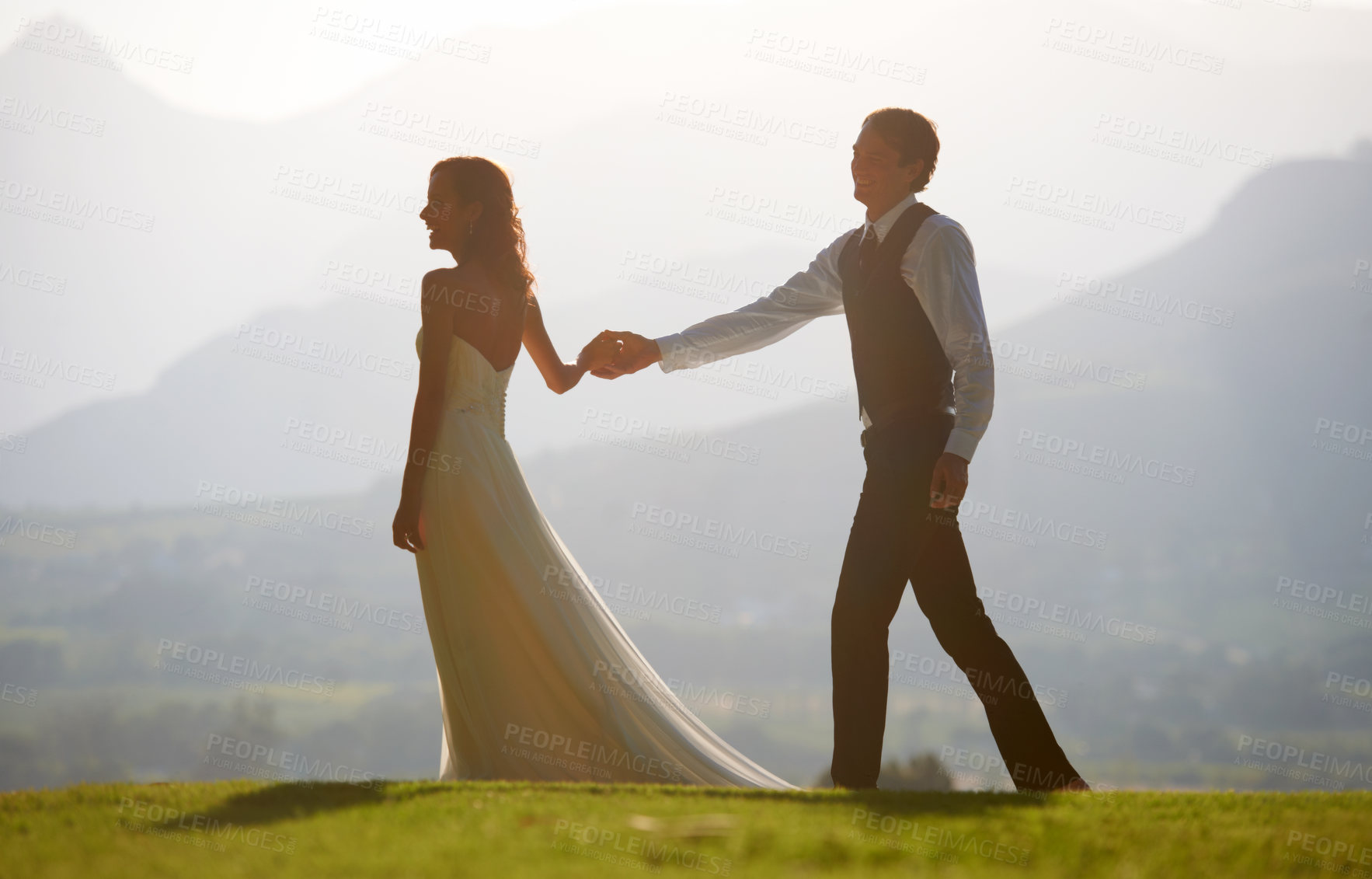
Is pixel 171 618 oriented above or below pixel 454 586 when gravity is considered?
below

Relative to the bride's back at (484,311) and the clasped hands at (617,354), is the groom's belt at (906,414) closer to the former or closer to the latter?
the clasped hands at (617,354)

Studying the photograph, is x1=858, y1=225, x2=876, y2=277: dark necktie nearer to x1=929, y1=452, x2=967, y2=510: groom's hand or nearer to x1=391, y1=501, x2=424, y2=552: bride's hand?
x1=929, y1=452, x2=967, y2=510: groom's hand

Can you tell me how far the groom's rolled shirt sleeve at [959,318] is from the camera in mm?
4684

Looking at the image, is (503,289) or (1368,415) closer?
(503,289)

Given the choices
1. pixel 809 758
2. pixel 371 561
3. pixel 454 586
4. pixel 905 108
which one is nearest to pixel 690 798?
pixel 454 586

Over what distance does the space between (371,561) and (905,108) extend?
138m

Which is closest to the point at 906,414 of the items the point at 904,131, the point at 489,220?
the point at 904,131

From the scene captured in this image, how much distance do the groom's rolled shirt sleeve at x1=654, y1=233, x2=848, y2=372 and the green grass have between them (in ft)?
8.97

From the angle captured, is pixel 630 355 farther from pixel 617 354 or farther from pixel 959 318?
pixel 959 318

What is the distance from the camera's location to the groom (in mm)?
4645

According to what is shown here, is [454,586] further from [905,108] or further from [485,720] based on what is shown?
[905,108]

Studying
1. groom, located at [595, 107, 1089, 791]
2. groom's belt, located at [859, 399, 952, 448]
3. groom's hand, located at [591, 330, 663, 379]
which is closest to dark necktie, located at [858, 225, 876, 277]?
groom, located at [595, 107, 1089, 791]

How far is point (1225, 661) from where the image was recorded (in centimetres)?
11119

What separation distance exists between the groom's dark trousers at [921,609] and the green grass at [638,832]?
618 mm
